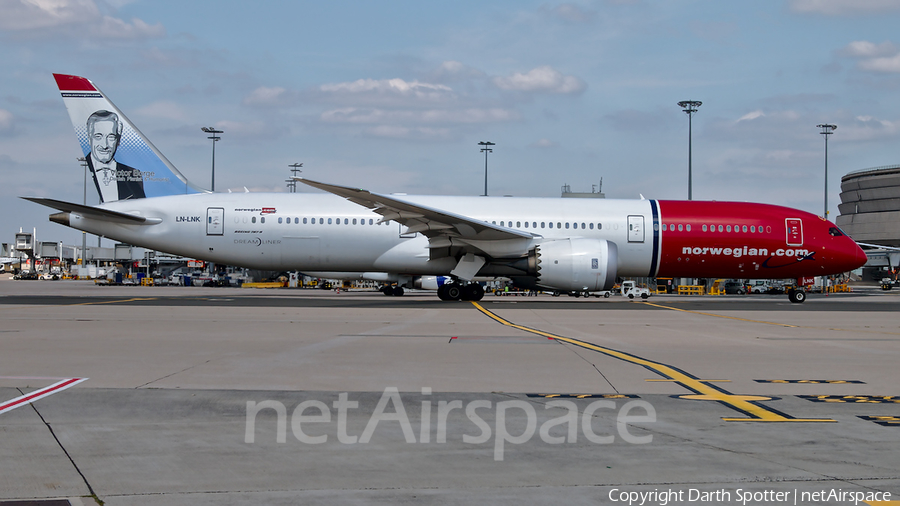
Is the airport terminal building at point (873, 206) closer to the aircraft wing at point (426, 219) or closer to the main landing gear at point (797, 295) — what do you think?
the main landing gear at point (797, 295)

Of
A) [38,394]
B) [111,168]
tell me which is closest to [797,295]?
[111,168]

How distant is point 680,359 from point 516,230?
14.4 m

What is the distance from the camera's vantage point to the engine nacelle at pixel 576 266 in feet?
70.4

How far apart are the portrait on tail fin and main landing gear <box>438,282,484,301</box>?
37.3ft

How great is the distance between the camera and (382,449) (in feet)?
14.8

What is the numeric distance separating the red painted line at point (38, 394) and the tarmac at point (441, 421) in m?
0.04

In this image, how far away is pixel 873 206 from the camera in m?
109

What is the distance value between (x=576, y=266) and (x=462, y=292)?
433 cm

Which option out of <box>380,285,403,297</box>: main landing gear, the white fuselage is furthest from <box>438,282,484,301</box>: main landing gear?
<box>380,285,403,297</box>: main landing gear

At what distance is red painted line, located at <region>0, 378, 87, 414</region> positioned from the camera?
5574mm

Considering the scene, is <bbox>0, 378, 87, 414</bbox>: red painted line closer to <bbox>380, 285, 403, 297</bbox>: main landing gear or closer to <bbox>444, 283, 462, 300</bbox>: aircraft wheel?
<bbox>444, 283, 462, 300</bbox>: aircraft wheel

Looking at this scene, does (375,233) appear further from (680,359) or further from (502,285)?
(502,285)

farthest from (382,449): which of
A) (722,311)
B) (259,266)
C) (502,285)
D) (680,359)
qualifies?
(502,285)

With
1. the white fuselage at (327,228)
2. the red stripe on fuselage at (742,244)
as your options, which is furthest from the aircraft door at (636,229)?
the red stripe on fuselage at (742,244)
